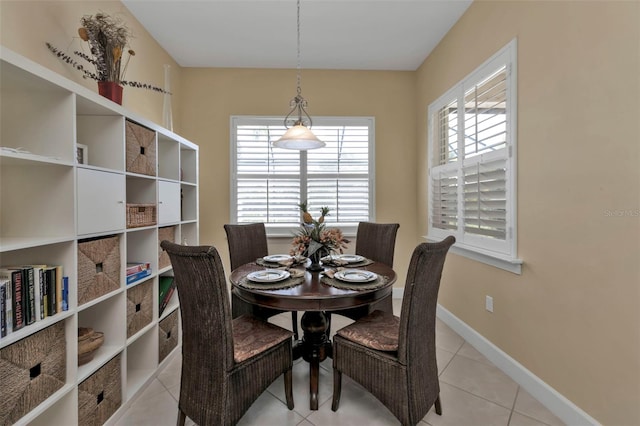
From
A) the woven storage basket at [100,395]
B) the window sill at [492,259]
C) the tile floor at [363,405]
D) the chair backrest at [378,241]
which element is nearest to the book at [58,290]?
the woven storage basket at [100,395]

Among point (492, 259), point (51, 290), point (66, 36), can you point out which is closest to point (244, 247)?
point (51, 290)

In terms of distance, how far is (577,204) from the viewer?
1.46m

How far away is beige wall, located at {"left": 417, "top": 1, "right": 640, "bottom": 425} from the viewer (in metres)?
1.24

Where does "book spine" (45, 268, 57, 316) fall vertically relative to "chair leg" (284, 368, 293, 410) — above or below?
above

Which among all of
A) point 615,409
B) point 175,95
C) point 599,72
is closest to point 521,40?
point 599,72

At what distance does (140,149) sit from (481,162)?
254 cm

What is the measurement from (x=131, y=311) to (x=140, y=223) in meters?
0.56

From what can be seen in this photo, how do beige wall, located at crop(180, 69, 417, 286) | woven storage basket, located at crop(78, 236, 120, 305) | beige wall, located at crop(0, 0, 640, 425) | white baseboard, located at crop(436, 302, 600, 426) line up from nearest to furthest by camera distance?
1. beige wall, located at crop(0, 0, 640, 425)
2. woven storage basket, located at crop(78, 236, 120, 305)
3. white baseboard, located at crop(436, 302, 600, 426)
4. beige wall, located at crop(180, 69, 417, 286)

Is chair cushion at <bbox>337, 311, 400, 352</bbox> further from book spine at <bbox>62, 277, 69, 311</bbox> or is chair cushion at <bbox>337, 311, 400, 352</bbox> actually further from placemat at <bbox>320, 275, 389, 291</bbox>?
book spine at <bbox>62, 277, 69, 311</bbox>

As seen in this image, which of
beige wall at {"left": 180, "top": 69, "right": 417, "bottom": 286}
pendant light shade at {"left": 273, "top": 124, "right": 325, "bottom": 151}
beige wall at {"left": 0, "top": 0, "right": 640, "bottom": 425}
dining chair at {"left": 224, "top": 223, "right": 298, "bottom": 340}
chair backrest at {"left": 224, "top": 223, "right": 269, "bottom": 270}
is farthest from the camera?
beige wall at {"left": 180, "top": 69, "right": 417, "bottom": 286}

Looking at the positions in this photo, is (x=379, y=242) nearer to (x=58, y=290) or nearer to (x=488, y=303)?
(x=488, y=303)

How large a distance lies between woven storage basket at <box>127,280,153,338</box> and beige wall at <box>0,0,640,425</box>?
144cm

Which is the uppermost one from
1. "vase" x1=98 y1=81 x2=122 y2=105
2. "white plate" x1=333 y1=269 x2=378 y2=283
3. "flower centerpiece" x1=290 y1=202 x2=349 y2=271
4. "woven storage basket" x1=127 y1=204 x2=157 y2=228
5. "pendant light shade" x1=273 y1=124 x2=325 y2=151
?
"vase" x1=98 y1=81 x2=122 y2=105

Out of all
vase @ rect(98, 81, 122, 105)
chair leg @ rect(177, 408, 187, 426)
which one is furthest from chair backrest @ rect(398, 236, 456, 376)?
vase @ rect(98, 81, 122, 105)
